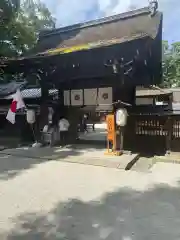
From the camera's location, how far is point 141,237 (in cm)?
365

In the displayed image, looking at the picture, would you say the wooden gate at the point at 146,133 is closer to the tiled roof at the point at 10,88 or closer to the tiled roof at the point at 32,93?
the tiled roof at the point at 32,93

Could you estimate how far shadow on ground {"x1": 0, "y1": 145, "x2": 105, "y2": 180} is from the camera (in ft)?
24.1

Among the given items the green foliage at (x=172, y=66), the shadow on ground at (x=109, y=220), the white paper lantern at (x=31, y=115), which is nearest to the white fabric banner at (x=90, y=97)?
the white paper lantern at (x=31, y=115)

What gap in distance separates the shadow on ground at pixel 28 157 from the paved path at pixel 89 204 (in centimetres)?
26

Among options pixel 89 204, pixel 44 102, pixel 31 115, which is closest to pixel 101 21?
pixel 44 102

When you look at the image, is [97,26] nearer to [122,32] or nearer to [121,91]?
[122,32]

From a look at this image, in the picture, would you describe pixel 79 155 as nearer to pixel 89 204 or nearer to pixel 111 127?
pixel 111 127

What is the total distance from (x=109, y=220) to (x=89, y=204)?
30.4 inches

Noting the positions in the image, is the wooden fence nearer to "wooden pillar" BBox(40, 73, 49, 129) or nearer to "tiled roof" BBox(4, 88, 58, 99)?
"wooden pillar" BBox(40, 73, 49, 129)

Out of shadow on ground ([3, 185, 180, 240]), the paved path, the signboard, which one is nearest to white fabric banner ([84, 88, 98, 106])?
the signboard

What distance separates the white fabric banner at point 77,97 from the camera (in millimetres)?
11008

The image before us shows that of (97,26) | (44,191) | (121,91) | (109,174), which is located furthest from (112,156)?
(97,26)

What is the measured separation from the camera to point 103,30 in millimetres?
11289

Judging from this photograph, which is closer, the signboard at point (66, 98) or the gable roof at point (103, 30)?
the gable roof at point (103, 30)
